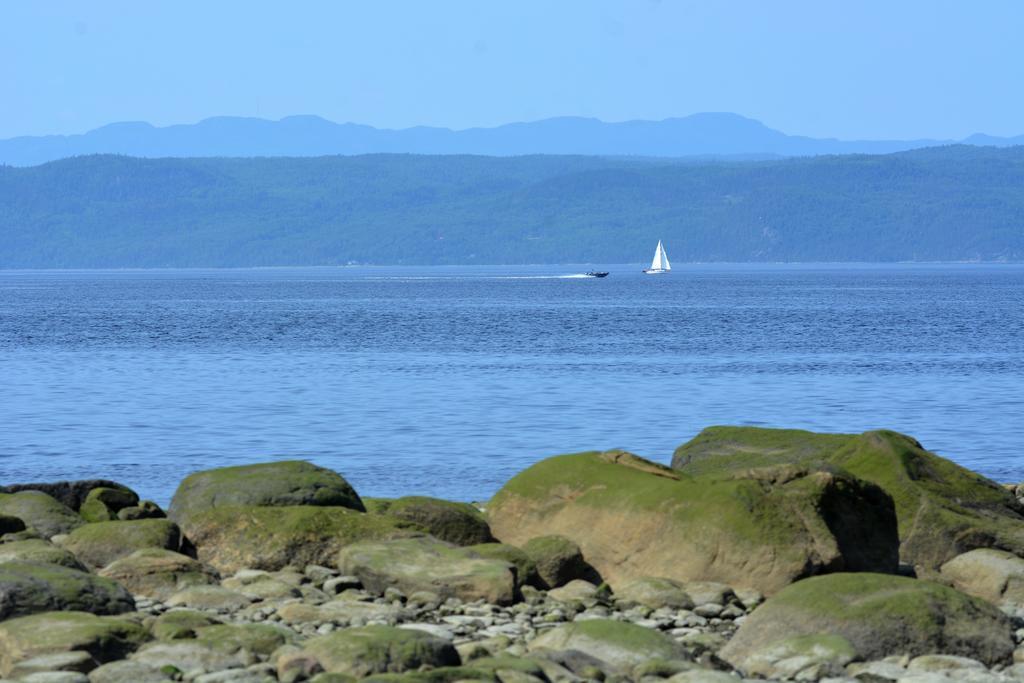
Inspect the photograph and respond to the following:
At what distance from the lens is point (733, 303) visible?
127938 mm

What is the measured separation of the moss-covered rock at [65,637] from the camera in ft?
43.6

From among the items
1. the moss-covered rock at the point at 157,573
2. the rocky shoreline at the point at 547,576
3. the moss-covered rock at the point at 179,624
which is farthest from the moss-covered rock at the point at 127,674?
the moss-covered rock at the point at 157,573

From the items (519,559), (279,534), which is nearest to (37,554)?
(279,534)

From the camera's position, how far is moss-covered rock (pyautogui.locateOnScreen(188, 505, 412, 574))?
58.2ft

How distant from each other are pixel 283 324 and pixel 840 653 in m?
81.5

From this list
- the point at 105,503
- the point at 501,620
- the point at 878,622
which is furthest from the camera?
the point at 105,503

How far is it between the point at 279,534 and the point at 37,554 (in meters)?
2.58

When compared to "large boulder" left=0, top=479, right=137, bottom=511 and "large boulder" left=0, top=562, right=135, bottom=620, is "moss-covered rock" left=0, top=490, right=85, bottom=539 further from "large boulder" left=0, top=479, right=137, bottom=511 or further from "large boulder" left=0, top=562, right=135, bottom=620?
"large boulder" left=0, top=562, right=135, bottom=620

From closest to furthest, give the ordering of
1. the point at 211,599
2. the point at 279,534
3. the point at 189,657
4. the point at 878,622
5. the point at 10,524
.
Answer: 1. the point at 189,657
2. the point at 878,622
3. the point at 211,599
4. the point at 279,534
5. the point at 10,524

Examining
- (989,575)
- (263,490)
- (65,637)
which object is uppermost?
(263,490)

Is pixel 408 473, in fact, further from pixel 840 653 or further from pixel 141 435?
pixel 840 653

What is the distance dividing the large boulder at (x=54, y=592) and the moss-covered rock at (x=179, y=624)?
1.69 ft

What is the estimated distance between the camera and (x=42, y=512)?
65.2ft

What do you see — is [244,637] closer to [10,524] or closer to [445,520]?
[445,520]
